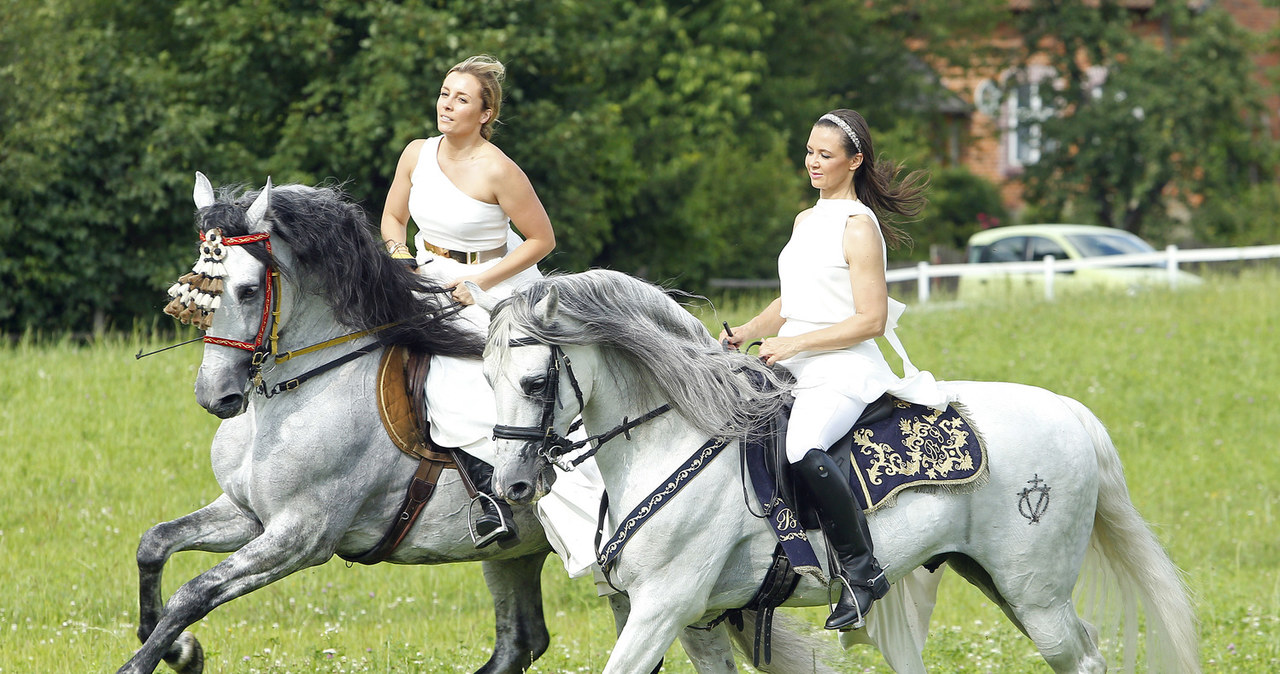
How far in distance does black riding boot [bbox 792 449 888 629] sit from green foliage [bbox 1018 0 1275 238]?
2681 centimetres

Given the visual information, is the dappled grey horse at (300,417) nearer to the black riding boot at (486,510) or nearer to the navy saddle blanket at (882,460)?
the black riding boot at (486,510)

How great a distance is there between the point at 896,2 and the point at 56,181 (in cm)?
2060

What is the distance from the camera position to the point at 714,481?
4504 millimetres

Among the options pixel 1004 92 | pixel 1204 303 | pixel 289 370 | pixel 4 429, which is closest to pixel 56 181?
pixel 4 429

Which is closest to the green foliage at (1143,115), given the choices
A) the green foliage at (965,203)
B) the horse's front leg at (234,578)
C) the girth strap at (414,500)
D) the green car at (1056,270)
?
the green foliage at (965,203)

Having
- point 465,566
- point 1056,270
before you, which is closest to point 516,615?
point 465,566

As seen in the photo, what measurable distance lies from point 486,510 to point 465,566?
172 inches

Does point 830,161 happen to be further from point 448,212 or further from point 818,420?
point 448,212

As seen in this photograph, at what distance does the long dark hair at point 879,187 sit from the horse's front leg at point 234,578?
8.07 feet

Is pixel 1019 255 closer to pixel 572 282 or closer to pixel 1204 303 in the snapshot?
pixel 1204 303

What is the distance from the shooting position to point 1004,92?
31.5 meters

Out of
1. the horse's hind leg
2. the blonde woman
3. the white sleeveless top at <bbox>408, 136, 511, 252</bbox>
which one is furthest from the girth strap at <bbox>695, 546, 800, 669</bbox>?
the white sleeveless top at <bbox>408, 136, 511, 252</bbox>

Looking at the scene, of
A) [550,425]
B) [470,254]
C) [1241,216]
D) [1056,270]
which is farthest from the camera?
[1241,216]

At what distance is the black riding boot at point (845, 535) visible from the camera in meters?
4.51
